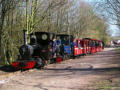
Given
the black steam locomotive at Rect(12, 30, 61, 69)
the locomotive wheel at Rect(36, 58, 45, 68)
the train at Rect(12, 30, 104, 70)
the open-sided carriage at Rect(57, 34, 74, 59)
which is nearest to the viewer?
the train at Rect(12, 30, 104, 70)

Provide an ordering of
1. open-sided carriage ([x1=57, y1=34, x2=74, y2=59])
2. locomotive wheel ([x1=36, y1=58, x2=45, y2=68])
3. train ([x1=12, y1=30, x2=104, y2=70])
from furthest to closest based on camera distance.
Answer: open-sided carriage ([x1=57, y1=34, x2=74, y2=59])
locomotive wheel ([x1=36, y1=58, x2=45, y2=68])
train ([x1=12, y1=30, x2=104, y2=70])

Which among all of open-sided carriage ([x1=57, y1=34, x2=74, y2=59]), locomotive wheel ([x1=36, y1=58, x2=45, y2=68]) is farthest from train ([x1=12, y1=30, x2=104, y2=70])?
open-sided carriage ([x1=57, y1=34, x2=74, y2=59])

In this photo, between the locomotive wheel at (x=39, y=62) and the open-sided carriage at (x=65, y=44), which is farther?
the open-sided carriage at (x=65, y=44)

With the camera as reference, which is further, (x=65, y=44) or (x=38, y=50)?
(x=65, y=44)

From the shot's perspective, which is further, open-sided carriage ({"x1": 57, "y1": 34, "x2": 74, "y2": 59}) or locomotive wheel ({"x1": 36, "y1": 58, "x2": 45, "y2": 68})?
open-sided carriage ({"x1": 57, "y1": 34, "x2": 74, "y2": 59})

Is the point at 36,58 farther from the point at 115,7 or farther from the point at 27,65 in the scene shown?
the point at 115,7

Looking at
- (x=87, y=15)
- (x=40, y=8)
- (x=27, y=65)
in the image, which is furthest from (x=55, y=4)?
(x=87, y=15)

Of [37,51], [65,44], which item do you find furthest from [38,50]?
[65,44]

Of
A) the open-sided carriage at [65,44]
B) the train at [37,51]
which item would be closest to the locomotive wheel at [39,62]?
the train at [37,51]

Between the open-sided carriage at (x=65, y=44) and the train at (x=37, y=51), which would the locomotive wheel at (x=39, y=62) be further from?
the open-sided carriage at (x=65, y=44)

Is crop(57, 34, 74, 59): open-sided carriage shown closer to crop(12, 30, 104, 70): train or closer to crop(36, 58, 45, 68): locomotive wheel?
crop(12, 30, 104, 70): train

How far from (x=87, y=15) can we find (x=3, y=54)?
24775 mm

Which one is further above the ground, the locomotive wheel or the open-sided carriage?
the open-sided carriage

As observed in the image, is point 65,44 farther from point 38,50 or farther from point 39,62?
point 39,62
